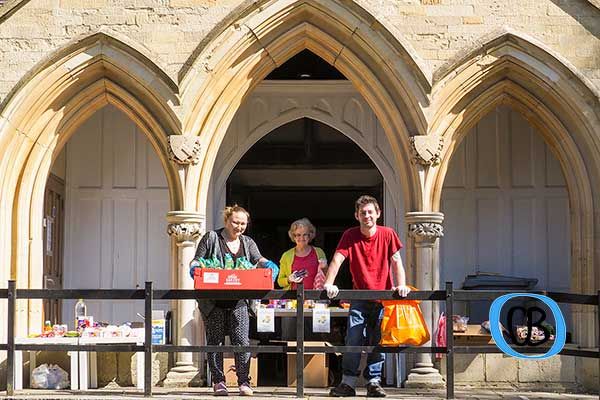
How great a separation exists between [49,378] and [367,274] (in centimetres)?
311

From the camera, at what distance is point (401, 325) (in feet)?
29.2

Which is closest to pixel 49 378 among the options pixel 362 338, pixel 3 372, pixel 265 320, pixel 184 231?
pixel 3 372

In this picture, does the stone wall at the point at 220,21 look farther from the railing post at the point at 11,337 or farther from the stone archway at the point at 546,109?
the railing post at the point at 11,337

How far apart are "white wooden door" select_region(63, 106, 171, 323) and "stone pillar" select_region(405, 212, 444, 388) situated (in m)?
3.17

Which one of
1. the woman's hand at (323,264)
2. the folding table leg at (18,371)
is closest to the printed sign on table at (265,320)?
the woman's hand at (323,264)

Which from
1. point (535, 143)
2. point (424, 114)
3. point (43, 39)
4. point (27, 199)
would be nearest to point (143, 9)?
point (43, 39)

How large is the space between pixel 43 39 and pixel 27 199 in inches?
58.4

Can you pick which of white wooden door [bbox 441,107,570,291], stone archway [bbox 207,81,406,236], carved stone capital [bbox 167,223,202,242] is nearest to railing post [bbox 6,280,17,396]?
carved stone capital [bbox 167,223,202,242]

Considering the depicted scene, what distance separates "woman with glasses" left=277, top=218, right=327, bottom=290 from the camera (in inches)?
410

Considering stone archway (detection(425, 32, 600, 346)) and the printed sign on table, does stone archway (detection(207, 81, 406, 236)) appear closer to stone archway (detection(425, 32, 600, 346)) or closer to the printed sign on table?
stone archway (detection(425, 32, 600, 346))

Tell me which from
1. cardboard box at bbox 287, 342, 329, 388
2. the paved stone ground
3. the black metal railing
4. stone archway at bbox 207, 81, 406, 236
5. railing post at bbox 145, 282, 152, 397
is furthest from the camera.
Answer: stone archway at bbox 207, 81, 406, 236

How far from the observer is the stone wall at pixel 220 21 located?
35.0 feet

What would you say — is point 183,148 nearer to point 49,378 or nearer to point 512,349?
Answer: point 49,378

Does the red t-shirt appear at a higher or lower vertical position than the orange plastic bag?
higher
